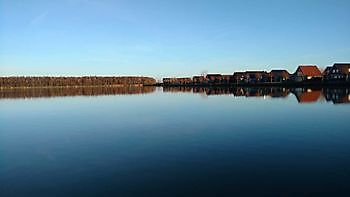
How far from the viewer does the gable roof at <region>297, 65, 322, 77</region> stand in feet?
277

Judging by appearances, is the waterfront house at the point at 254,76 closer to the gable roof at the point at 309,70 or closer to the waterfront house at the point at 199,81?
the gable roof at the point at 309,70

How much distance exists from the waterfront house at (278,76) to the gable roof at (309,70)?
902cm

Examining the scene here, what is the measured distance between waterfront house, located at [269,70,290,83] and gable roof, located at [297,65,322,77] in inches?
355

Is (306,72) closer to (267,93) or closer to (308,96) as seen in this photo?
(267,93)

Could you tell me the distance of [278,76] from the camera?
316 feet

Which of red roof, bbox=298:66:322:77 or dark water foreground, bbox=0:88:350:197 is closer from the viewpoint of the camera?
dark water foreground, bbox=0:88:350:197

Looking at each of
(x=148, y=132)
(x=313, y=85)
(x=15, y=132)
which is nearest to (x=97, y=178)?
(x=148, y=132)

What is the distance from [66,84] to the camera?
188 m

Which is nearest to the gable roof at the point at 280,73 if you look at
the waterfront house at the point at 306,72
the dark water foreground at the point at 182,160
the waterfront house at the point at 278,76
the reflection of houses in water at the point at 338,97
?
the waterfront house at the point at 278,76

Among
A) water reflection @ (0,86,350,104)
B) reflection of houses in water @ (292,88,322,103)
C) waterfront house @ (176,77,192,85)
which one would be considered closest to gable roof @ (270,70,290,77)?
water reflection @ (0,86,350,104)

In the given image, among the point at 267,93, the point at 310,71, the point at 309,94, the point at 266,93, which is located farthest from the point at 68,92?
the point at 309,94

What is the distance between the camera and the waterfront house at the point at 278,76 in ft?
312

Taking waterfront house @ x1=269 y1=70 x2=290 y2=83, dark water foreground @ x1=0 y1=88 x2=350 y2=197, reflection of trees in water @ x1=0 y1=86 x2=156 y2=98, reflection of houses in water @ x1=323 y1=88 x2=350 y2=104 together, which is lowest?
dark water foreground @ x1=0 y1=88 x2=350 y2=197

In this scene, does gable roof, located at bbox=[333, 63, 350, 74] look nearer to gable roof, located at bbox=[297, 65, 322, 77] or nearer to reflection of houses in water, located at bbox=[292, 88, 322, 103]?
gable roof, located at bbox=[297, 65, 322, 77]
